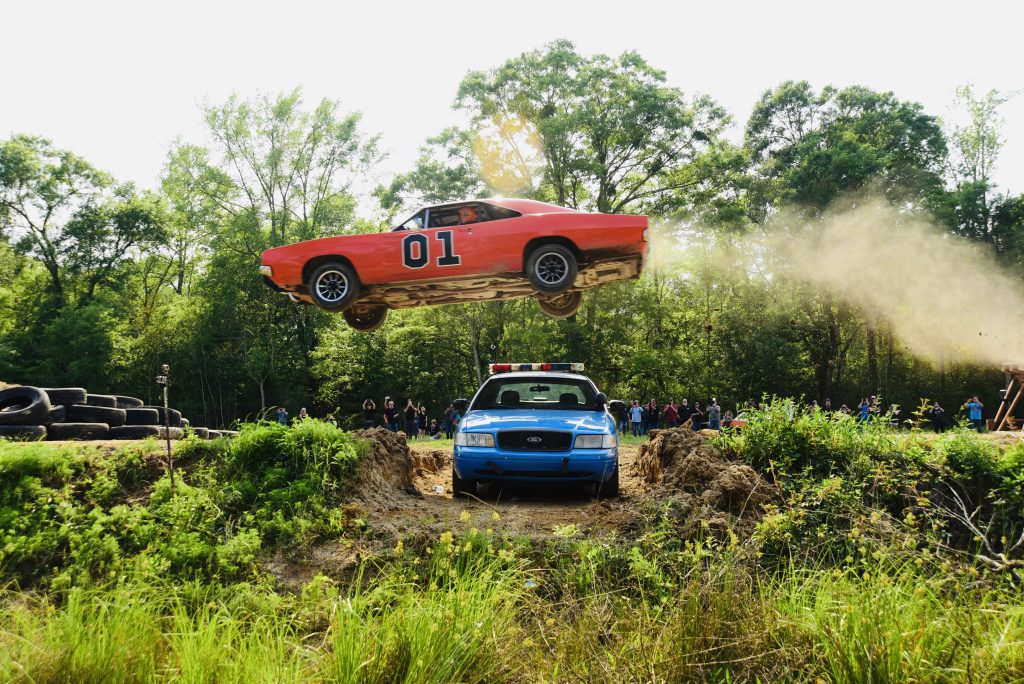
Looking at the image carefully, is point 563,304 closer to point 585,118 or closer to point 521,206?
point 521,206

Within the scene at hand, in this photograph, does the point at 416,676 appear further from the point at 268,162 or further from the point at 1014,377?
the point at 268,162

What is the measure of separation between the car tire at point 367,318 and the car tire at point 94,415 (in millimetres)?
3348

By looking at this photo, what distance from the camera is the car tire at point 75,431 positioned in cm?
881

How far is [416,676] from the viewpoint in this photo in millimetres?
3193

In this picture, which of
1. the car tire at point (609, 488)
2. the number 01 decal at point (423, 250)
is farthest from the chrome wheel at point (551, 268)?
the car tire at point (609, 488)

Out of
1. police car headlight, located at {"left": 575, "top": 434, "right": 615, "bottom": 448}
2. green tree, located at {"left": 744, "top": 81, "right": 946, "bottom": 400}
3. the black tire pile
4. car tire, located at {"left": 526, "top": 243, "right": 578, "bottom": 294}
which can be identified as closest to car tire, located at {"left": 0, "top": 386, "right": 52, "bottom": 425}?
the black tire pile

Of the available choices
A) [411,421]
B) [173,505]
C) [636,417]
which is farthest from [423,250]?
[636,417]

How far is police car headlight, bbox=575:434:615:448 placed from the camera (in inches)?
272

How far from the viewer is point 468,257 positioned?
332 inches

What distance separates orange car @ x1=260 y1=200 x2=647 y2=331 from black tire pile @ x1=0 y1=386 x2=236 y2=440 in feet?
7.72

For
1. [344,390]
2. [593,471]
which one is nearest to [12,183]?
[344,390]

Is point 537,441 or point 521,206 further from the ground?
point 521,206

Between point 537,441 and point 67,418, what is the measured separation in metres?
Result: 6.70

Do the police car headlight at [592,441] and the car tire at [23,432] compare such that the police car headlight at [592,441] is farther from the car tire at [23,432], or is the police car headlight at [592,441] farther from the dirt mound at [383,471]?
the car tire at [23,432]
